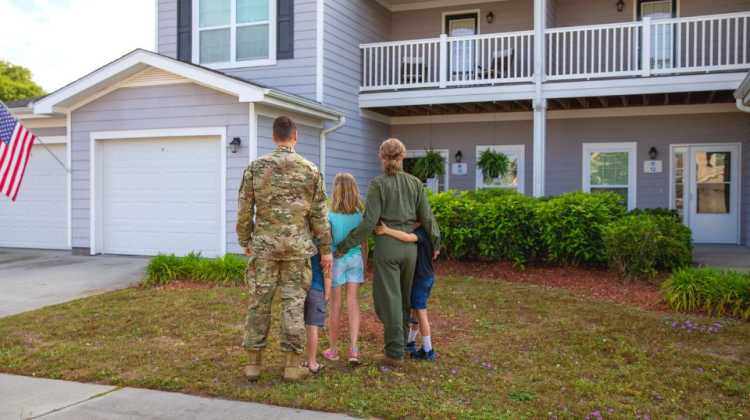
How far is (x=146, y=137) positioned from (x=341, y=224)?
7.70 metres

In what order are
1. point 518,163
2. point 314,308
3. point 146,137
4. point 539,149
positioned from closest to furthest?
1. point 314,308
2. point 146,137
3. point 539,149
4. point 518,163

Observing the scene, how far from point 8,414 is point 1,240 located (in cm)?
1071

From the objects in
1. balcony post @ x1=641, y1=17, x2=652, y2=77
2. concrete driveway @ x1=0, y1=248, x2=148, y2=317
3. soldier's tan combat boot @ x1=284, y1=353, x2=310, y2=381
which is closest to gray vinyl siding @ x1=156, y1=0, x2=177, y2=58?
concrete driveway @ x1=0, y1=248, x2=148, y2=317

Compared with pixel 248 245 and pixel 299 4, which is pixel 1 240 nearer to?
pixel 299 4

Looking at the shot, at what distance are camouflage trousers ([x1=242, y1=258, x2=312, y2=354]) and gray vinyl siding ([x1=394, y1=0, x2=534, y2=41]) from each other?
37.3 feet

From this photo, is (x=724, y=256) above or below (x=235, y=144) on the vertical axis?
below

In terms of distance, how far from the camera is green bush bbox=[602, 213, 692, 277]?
8.68 m

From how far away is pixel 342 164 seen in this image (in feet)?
44.5

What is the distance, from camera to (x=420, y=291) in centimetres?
524

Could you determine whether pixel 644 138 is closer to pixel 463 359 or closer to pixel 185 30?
pixel 185 30

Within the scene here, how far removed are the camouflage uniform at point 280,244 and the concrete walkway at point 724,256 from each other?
285 inches

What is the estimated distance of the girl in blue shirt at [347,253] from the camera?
508 cm

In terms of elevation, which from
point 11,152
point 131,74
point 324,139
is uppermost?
point 131,74

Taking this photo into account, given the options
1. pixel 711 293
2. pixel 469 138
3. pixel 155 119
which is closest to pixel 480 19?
pixel 469 138
